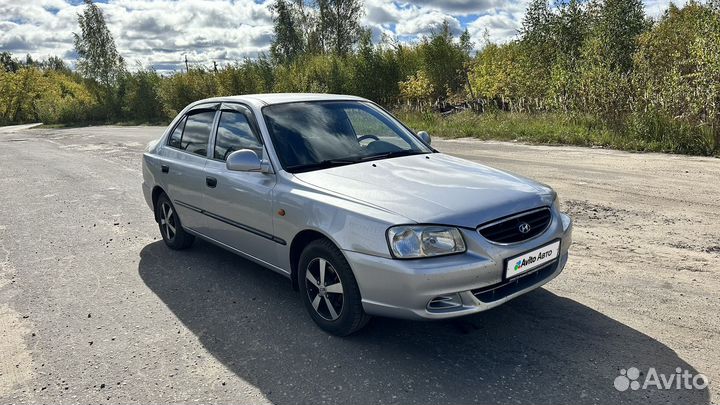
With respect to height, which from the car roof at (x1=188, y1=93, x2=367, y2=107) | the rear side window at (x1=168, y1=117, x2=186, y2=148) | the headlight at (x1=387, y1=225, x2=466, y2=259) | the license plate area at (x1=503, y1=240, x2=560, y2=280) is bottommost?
the license plate area at (x1=503, y1=240, x2=560, y2=280)

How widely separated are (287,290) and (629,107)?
424 inches

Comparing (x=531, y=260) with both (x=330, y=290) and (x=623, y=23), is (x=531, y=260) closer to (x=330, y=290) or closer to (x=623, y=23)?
(x=330, y=290)

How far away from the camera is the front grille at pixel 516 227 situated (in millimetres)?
3112

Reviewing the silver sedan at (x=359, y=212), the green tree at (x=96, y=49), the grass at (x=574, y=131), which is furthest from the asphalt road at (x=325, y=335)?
the green tree at (x=96, y=49)

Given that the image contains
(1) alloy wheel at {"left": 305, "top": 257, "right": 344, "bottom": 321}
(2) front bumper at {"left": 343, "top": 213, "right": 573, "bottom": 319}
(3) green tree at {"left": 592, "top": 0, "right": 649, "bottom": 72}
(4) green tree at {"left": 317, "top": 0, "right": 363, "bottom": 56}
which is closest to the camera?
(2) front bumper at {"left": 343, "top": 213, "right": 573, "bottom": 319}

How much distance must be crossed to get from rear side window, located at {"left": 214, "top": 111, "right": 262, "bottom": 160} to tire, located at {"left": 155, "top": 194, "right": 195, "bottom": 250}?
1.22m

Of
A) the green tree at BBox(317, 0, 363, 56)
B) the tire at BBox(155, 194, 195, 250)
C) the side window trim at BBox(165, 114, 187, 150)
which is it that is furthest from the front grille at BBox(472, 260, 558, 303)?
the green tree at BBox(317, 0, 363, 56)

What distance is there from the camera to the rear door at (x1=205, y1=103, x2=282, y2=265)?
12.9 ft

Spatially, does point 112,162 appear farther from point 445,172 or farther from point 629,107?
point 629,107

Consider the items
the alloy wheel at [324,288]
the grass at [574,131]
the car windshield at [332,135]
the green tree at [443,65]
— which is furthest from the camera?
the green tree at [443,65]

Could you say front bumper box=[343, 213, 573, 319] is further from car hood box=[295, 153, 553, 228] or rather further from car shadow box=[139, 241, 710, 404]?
car shadow box=[139, 241, 710, 404]

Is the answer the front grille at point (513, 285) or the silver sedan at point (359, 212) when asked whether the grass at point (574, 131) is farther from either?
the front grille at point (513, 285)

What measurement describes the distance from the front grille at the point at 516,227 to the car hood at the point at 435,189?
0.05 m

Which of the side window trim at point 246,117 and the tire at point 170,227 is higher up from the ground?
the side window trim at point 246,117
